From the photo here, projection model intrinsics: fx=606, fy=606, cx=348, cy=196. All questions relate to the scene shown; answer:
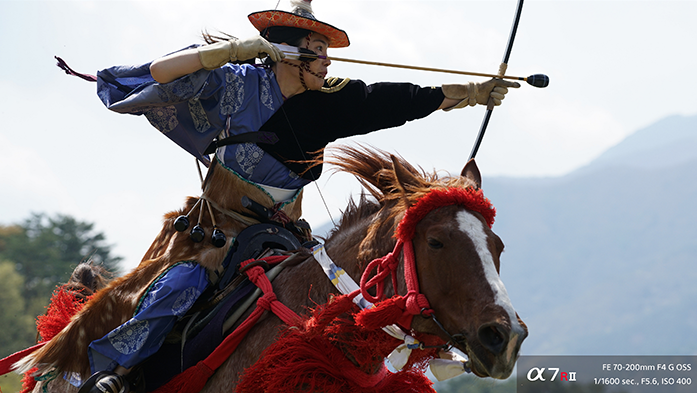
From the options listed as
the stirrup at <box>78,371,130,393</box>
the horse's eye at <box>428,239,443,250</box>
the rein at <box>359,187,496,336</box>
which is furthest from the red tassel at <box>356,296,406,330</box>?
the stirrup at <box>78,371,130,393</box>

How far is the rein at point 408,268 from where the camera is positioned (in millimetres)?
2475

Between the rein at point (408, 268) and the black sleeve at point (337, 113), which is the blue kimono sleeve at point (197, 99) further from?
the rein at point (408, 268)

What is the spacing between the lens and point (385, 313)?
8.27ft

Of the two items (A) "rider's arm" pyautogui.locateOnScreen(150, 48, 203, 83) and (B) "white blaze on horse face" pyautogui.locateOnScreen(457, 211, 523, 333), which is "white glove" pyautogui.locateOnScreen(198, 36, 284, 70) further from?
(B) "white blaze on horse face" pyautogui.locateOnScreen(457, 211, 523, 333)

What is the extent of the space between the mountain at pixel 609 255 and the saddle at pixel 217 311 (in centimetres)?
11734

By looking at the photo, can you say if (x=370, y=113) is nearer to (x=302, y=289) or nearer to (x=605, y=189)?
(x=302, y=289)

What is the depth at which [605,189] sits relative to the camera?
182 metres

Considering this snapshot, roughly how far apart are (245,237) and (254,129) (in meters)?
0.65

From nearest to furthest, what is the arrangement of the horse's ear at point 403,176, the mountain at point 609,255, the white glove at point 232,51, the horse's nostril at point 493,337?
the horse's nostril at point 493,337 < the horse's ear at point 403,176 < the white glove at point 232,51 < the mountain at point 609,255

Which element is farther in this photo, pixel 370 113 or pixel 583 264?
pixel 583 264

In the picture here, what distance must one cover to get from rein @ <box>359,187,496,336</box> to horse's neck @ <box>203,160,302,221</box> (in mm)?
1197

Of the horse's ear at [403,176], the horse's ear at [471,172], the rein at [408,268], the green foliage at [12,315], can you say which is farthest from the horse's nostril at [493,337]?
the green foliage at [12,315]

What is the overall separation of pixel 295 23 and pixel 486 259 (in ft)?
6.56

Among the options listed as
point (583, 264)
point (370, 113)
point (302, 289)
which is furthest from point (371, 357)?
point (583, 264)
